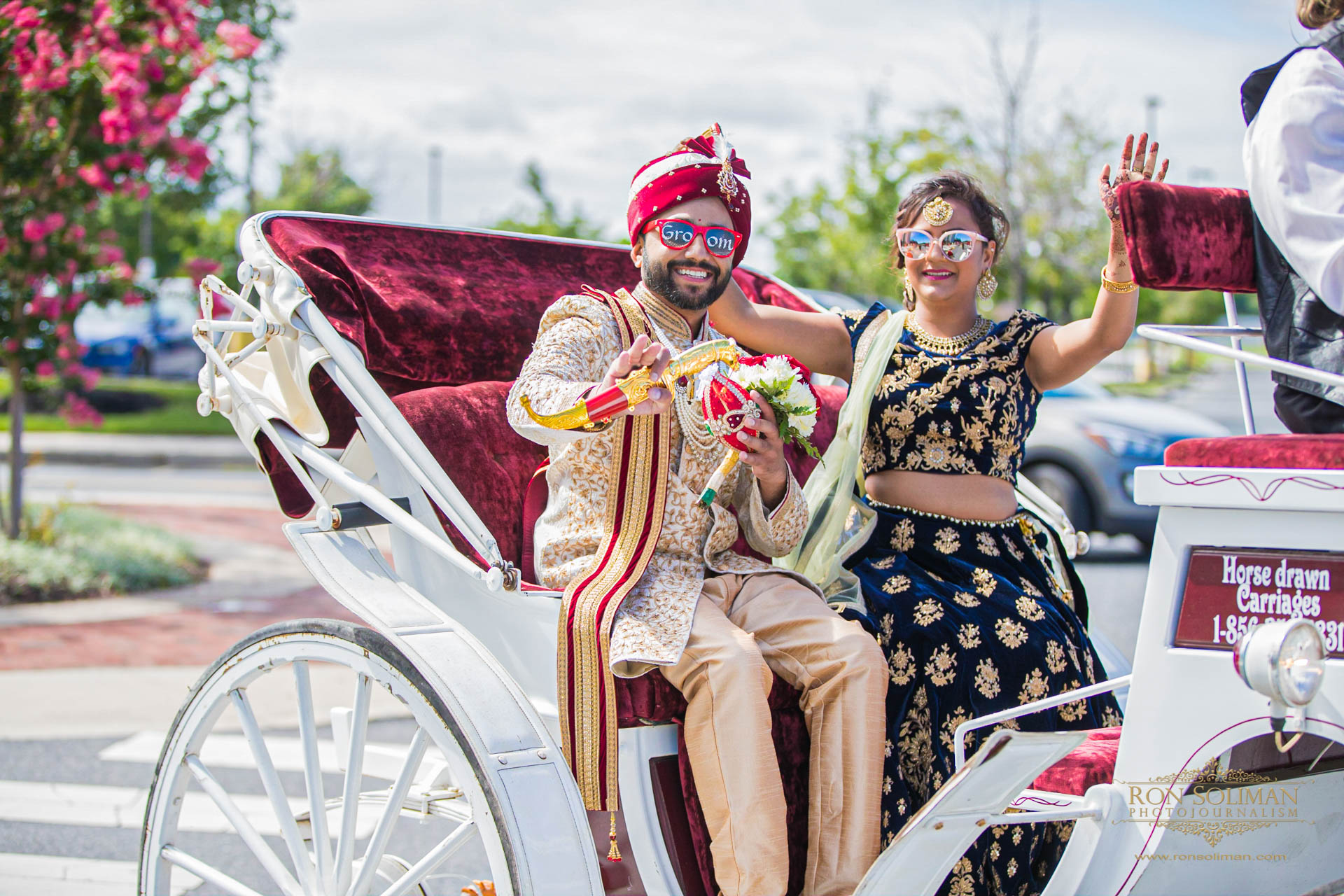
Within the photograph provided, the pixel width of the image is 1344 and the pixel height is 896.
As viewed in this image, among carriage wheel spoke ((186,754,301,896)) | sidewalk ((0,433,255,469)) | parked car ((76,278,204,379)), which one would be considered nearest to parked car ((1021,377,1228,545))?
carriage wheel spoke ((186,754,301,896))

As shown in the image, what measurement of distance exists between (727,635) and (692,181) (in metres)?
1.01

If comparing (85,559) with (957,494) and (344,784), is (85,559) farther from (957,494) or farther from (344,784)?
(957,494)

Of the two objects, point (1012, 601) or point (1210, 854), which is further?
point (1012, 601)

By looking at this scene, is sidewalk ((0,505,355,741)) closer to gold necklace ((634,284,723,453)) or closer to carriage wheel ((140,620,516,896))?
carriage wheel ((140,620,516,896))

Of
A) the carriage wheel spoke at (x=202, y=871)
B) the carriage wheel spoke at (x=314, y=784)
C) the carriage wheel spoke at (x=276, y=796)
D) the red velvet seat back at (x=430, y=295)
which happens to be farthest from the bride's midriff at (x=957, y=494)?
the carriage wheel spoke at (x=202, y=871)

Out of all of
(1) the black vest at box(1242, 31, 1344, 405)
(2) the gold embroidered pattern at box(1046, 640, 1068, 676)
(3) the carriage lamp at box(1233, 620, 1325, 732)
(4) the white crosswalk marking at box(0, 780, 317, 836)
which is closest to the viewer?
(3) the carriage lamp at box(1233, 620, 1325, 732)

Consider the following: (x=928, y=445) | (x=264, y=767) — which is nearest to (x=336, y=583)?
(x=264, y=767)

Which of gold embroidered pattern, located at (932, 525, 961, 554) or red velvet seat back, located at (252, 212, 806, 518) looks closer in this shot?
gold embroidered pattern, located at (932, 525, 961, 554)

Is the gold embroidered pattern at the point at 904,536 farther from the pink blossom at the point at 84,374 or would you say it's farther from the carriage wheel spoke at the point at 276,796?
the pink blossom at the point at 84,374

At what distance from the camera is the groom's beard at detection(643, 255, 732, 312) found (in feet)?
9.09

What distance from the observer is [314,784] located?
8.69 ft

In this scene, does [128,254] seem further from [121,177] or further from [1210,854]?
[1210,854]

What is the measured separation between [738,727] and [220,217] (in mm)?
22893

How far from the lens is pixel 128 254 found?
22.9 m
